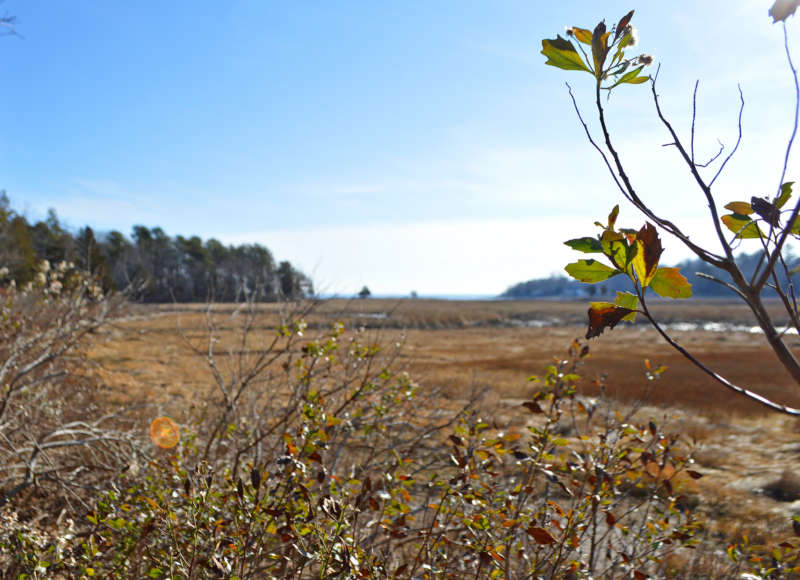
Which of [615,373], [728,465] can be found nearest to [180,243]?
[615,373]

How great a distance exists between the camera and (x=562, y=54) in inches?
35.7

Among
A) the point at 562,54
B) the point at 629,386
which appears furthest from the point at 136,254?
the point at 562,54

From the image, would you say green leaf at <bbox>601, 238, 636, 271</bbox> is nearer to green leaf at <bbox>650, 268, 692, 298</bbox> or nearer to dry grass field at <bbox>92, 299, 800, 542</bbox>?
green leaf at <bbox>650, 268, 692, 298</bbox>

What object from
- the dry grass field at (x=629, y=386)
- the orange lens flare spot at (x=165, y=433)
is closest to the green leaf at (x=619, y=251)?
the dry grass field at (x=629, y=386)

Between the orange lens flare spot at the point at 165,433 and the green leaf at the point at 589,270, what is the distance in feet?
11.9

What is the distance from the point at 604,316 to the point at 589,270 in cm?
9

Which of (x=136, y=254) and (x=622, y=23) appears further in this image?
(x=136, y=254)

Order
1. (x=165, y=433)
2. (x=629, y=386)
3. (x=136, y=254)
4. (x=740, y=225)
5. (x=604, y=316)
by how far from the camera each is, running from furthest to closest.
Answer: (x=136, y=254)
(x=629, y=386)
(x=165, y=433)
(x=740, y=225)
(x=604, y=316)

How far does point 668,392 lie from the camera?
40.6 feet

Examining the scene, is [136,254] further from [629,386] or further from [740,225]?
[740,225]

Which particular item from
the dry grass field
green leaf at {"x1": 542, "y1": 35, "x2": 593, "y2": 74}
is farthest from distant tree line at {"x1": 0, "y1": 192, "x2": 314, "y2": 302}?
green leaf at {"x1": 542, "y1": 35, "x2": 593, "y2": 74}

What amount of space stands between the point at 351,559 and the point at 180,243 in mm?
72484

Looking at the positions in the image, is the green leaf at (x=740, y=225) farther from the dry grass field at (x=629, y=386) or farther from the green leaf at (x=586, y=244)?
the dry grass field at (x=629, y=386)

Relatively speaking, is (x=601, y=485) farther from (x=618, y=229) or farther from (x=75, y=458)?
(x=75, y=458)
